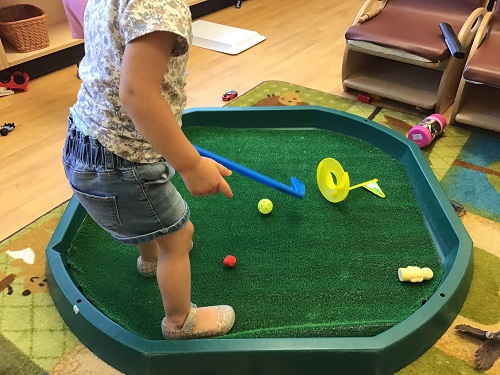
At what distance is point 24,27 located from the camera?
6.97 feet

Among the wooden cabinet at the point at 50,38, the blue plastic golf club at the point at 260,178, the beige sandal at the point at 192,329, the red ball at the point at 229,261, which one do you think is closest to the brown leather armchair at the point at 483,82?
the blue plastic golf club at the point at 260,178

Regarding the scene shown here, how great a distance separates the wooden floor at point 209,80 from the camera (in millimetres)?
1581

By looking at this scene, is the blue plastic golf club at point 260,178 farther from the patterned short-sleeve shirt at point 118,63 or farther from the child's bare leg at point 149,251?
the patterned short-sleeve shirt at point 118,63

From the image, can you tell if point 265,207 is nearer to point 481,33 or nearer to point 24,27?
point 481,33

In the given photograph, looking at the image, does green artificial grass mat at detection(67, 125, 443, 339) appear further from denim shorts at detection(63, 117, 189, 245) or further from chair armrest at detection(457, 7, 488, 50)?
chair armrest at detection(457, 7, 488, 50)

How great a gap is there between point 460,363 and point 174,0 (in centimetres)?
92

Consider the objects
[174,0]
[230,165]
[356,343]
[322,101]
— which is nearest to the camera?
[174,0]

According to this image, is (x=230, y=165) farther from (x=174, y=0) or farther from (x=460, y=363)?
(x=460, y=363)

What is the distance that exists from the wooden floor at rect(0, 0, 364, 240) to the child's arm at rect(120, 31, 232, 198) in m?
0.86

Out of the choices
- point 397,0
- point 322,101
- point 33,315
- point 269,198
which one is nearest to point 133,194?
point 33,315

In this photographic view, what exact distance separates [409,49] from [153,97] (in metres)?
1.34

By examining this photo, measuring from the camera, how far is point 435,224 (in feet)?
4.47

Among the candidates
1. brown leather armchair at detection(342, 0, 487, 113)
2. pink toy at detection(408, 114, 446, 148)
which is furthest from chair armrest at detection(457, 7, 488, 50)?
pink toy at detection(408, 114, 446, 148)

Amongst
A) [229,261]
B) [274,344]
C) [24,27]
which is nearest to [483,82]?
[229,261]
